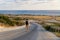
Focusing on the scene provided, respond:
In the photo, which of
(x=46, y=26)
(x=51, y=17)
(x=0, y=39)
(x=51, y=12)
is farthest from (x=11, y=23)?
(x=0, y=39)

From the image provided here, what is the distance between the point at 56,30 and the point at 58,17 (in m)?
1.34

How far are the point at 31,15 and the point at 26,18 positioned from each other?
36.3 inches

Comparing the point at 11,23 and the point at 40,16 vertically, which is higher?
the point at 40,16

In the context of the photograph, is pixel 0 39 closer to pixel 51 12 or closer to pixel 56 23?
pixel 51 12

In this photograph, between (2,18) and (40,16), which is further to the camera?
(2,18)

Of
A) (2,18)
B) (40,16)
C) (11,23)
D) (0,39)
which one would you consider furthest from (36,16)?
(2,18)

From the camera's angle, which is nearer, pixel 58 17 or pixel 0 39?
pixel 0 39

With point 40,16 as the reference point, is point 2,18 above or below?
below

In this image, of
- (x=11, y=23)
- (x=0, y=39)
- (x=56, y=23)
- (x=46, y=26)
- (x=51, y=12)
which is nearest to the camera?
(x=0, y=39)

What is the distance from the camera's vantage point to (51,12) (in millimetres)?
16812

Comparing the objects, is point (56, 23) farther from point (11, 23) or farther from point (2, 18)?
point (2, 18)

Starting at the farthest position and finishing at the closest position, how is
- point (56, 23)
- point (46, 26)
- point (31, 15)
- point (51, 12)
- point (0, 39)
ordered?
1. point (46, 26)
2. point (56, 23)
3. point (31, 15)
4. point (51, 12)
5. point (0, 39)

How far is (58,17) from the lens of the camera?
19375 mm

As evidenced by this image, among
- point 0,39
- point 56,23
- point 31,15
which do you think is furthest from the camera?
point 56,23
